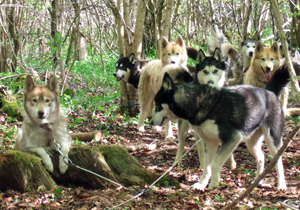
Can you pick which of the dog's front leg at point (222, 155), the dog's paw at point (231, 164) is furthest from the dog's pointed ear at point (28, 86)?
the dog's paw at point (231, 164)

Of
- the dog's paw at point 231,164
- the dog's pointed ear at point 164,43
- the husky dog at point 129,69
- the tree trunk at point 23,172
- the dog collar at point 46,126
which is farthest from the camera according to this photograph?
the husky dog at point 129,69

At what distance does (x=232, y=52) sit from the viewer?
28.2 feet

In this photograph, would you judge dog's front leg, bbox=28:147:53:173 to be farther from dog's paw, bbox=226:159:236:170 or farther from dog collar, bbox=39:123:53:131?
dog's paw, bbox=226:159:236:170

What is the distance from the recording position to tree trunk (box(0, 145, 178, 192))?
392 cm

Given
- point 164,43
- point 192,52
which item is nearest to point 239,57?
point 192,52

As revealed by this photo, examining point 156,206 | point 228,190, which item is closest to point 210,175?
point 228,190

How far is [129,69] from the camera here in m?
8.90

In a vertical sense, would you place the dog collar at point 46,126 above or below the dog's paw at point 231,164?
above

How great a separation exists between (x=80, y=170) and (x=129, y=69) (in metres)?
5.14

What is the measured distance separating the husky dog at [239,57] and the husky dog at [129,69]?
2390mm

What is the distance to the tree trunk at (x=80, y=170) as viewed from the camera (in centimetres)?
392

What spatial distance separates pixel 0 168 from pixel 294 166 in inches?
171

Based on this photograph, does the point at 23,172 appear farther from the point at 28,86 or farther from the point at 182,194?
the point at 182,194

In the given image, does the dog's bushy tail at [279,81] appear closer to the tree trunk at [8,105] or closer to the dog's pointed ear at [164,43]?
the dog's pointed ear at [164,43]
